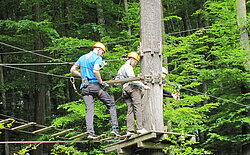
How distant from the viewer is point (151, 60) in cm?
850

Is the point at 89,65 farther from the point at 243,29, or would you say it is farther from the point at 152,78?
the point at 243,29

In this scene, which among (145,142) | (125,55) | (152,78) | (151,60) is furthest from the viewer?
(125,55)

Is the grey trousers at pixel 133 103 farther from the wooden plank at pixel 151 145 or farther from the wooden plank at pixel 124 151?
the wooden plank at pixel 124 151

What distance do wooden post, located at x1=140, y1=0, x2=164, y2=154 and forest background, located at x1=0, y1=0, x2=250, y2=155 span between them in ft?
8.93

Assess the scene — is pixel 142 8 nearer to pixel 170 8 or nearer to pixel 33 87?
pixel 33 87

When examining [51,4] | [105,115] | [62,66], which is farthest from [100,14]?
[105,115]

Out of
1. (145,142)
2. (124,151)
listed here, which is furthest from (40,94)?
(145,142)

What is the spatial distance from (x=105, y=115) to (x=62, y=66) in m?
4.08

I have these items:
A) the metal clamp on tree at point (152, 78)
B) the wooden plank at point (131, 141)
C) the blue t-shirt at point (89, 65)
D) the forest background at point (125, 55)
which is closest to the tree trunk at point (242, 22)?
the forest background at point (125, 55)

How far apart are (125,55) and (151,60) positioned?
374cm

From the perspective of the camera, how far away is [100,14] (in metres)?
16.8

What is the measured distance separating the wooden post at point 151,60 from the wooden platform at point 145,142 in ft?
0.77

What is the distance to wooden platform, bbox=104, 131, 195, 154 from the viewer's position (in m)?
7.91

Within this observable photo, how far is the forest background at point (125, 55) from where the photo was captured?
13500mm
